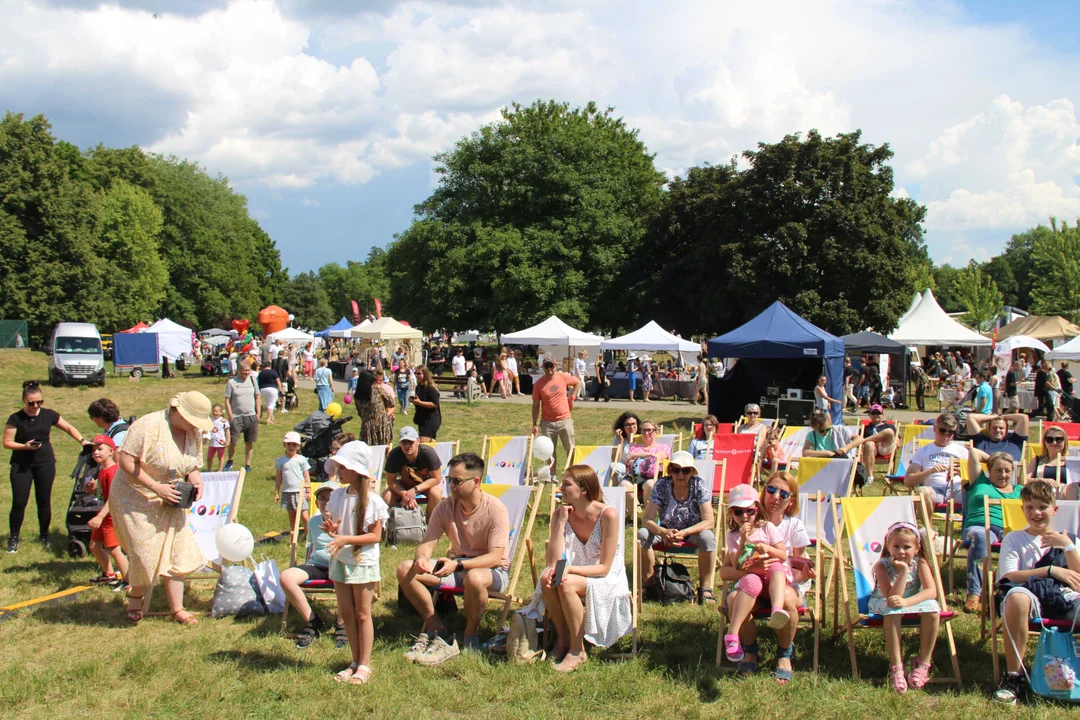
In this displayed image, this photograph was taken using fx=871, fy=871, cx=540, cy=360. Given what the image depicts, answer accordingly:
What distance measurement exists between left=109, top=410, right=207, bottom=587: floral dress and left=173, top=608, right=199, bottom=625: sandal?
0.24m

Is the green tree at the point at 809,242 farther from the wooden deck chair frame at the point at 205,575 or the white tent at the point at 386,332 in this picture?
the wooden deck chair frame at the point at 205,575

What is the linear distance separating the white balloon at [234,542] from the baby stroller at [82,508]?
1848mm

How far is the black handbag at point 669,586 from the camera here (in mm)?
5758

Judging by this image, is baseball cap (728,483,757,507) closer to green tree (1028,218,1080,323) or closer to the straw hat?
the straw hat

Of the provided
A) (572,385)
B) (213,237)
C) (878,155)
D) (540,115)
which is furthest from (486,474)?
(213,237)

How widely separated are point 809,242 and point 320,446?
2238 cm

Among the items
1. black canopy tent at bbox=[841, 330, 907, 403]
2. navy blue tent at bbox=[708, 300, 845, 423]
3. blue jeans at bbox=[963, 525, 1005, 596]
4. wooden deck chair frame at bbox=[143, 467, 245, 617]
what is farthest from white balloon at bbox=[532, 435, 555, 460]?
black canopy tent at bbox=[841, 330, 907, 403]

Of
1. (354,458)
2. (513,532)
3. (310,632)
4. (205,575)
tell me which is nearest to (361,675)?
(310,632)

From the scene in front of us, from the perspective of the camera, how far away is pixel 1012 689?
4156mm

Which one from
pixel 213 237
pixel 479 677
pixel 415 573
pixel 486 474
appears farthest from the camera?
pixel 213 237

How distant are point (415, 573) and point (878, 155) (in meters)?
27.5

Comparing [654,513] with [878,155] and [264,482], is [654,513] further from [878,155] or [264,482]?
[878,155]

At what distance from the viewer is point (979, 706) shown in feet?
13.3

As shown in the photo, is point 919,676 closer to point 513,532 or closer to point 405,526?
point 513,532
